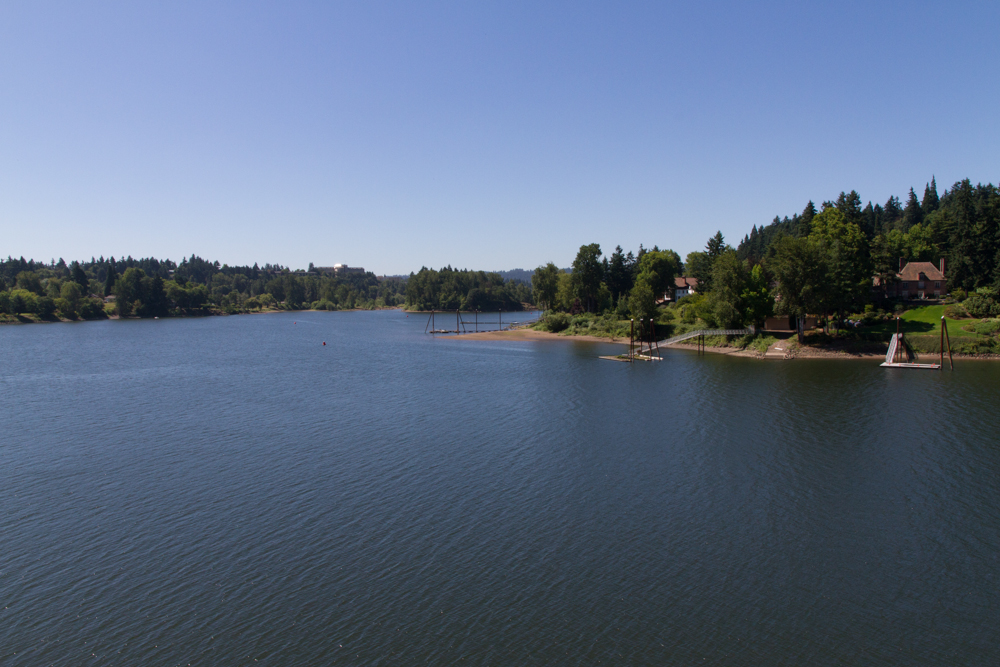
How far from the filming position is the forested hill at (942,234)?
77000 millimetres

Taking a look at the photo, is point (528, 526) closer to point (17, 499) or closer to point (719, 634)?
point (719, 634)

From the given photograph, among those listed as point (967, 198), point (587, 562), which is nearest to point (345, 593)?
point (587, 562)

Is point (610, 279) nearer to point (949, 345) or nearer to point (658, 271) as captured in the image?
point (658, 271)

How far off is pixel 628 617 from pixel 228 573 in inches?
525

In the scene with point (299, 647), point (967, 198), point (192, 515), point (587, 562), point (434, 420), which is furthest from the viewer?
point (967, 198)

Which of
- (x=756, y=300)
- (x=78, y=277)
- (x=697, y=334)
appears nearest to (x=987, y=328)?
(x=756, y=300)

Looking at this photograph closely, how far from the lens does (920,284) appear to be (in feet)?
279

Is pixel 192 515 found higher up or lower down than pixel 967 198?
lower down

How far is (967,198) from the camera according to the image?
88688 mm

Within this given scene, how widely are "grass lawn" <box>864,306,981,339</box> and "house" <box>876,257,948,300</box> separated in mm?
6952

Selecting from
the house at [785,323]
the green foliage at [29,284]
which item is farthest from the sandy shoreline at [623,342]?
the green foliage at [29,284]

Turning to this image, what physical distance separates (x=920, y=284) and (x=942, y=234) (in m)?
31.9

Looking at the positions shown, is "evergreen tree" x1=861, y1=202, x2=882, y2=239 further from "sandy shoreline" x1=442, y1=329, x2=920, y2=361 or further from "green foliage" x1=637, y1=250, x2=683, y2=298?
"sandy shoreline" x1=442, y1=329, x2=920, y2=361

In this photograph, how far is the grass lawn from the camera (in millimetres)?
68812
